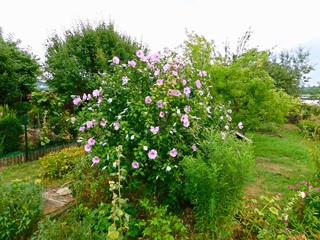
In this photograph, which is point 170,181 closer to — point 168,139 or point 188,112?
point 168,139

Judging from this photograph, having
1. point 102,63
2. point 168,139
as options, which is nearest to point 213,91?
point 168,139

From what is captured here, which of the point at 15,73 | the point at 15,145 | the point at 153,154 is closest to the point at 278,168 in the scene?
the point at 153,154

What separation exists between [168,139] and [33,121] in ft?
21.7

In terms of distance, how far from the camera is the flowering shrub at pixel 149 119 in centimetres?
222

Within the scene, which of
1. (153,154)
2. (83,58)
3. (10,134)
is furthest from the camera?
(83,58)

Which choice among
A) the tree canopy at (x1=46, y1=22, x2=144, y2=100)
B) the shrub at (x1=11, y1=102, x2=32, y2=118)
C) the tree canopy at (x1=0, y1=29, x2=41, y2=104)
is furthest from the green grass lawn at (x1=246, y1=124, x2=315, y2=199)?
the tree canopy at (x1=0, y1=29, x2=41, y2=104)

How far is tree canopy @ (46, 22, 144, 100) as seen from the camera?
8.30 metres

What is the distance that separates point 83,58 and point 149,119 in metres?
8.45

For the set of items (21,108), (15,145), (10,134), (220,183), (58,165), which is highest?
(21,108)

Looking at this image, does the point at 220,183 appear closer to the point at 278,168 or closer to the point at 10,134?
the point at 278,168

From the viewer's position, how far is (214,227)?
77.2 inches

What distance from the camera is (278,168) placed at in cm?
442

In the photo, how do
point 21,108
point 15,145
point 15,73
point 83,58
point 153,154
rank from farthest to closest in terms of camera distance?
1. point 83,58
2. point 15,73
3. point 21,108
4. point 15,145
5. point 153,154

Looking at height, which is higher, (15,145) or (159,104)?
(159,104)
